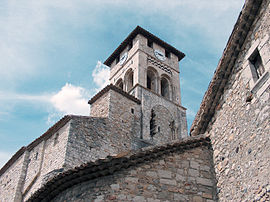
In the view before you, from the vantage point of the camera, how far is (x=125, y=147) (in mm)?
15055

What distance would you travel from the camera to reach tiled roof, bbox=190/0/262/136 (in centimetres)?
612

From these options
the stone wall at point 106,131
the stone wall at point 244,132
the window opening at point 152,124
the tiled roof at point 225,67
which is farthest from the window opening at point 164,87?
the stone wall at point 244,132

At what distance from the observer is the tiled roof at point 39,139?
13804mm

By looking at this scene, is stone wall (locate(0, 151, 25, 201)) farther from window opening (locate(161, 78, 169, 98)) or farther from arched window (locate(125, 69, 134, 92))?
window opening (locate(161, 78, 169, 98))

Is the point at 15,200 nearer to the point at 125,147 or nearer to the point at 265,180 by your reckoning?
the point at 125,147

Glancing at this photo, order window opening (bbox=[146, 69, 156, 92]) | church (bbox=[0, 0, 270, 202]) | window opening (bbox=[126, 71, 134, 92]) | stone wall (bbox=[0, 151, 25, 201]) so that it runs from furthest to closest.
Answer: window opening (bbox=[126, 71, 134, 92]) < window opening (bbox=[146, 69, 156, 92]) < stone wall (bbox=[0, 151, 25, 201]) < church (bbox=[0, 0, 270, 202])

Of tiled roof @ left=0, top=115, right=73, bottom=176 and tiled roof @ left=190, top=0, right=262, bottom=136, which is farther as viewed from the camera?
tiled roof @ left=0, top=115, right=73, bottom=176

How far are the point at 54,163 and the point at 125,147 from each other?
3517mm

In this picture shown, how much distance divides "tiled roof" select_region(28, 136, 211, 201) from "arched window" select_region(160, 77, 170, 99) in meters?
16.4

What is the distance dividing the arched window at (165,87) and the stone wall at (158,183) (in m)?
16.6

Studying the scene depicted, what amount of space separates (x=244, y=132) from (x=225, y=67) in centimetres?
162

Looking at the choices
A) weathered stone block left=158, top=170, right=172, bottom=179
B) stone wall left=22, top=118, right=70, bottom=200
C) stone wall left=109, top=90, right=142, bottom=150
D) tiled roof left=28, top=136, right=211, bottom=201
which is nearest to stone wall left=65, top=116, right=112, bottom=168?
stone wall left=22, top=118, right=70, bottom=200

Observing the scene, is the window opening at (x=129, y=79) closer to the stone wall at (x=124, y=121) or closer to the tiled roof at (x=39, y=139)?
the stone wall at (x=124, y=121)

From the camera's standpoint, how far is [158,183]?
19.9 ft
